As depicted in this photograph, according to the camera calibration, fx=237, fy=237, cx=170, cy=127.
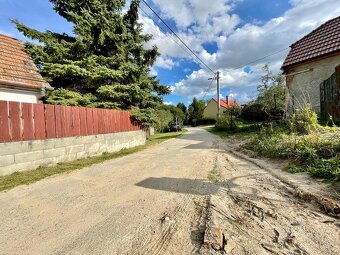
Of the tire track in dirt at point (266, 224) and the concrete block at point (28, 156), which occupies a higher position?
the concrete block at point (28, 156)

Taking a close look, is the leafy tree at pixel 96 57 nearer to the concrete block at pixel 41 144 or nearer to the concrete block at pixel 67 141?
the concrete block at pixel 67 141

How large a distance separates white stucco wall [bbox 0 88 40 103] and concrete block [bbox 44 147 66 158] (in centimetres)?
304

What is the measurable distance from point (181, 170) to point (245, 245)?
3.77 meters

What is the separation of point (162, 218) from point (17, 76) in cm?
932

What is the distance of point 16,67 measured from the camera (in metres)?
10.1

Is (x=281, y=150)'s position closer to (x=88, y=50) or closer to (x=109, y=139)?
(x=109, y=139)

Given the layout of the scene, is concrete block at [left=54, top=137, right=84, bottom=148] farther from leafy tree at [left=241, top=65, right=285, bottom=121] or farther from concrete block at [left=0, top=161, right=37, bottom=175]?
leafy tree at [left=241, top=65, right=285, bottom=121]

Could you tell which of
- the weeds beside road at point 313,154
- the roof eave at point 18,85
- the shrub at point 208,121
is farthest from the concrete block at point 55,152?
the shrub at point 208,121

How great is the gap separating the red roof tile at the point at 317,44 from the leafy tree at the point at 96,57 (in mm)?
8306

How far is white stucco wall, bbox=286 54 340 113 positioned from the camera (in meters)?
12.0

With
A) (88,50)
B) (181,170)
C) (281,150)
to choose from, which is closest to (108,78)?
(88,50)

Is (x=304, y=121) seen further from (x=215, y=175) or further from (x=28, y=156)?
(x=28, y=156)

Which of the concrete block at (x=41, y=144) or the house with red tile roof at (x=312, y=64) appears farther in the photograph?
the house with red tile roof at (x=312, y=64)

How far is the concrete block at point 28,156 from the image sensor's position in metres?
6.62
